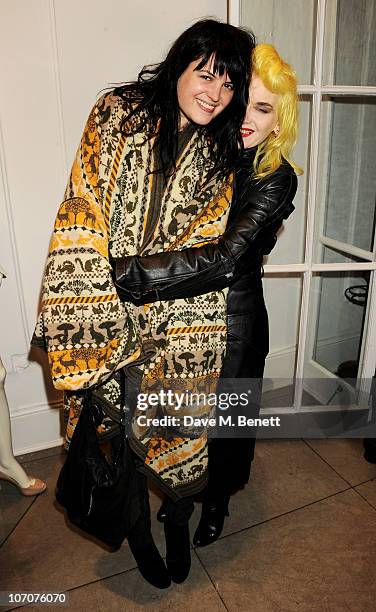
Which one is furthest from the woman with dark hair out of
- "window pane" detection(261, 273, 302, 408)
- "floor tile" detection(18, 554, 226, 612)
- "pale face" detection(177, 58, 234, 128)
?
"window pane" detection(261, 273, 302, 408)

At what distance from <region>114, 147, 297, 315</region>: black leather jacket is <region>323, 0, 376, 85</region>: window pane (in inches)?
29.2

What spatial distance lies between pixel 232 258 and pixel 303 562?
44.5 inches

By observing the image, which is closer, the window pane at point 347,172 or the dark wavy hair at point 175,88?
the dark wavy hair at point 175,88

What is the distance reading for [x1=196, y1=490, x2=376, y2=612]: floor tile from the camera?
1479 millimetres

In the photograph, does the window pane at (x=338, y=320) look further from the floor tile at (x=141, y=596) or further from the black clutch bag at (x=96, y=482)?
the black clutch bag at (x=96, y=482)

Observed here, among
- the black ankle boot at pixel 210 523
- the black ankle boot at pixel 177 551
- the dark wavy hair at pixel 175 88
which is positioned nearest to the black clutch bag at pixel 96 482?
the black ankle boot at pixel 177 551

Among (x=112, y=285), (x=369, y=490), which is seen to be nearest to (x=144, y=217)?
(x=112, y=285)

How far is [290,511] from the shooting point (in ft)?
6.02

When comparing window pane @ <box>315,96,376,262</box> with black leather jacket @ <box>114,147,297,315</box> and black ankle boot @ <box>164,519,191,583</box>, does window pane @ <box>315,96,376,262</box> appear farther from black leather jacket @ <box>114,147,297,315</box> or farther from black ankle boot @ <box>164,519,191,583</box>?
black ankle boot @ <box>164,519,191,583</box>

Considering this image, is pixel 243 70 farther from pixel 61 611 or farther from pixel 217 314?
pixel 61 611

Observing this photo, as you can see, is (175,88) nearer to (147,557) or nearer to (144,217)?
(144,217)

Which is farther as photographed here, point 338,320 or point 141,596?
point 338,320

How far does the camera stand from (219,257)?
1.25 m

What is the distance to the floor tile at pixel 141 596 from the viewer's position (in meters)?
1.46
